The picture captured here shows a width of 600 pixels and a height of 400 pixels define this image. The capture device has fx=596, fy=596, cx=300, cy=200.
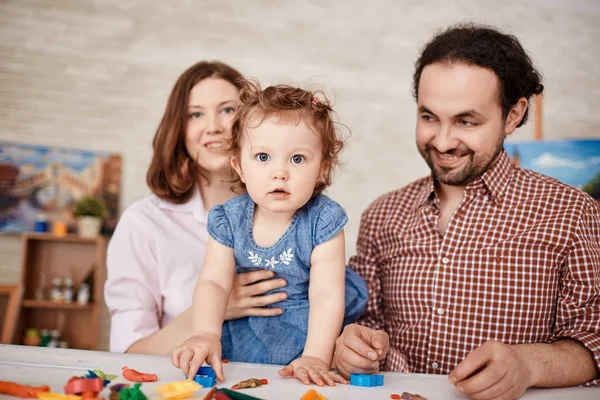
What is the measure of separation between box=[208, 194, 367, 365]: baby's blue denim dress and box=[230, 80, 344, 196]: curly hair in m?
0.11

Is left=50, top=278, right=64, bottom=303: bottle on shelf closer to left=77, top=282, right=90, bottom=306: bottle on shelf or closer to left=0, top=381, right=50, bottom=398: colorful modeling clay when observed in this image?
left=77, top=282, right=90, bottom=306: bottle on shelf

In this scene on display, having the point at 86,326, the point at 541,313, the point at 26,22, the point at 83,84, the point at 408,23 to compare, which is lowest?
the point at 86,326

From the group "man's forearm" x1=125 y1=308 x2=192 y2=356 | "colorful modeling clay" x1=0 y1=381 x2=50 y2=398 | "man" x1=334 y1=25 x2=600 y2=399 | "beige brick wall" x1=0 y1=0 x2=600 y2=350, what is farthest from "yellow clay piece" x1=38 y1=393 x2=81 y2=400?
"beige brick wall" x1=0 y1=0 x2=600 y2=350

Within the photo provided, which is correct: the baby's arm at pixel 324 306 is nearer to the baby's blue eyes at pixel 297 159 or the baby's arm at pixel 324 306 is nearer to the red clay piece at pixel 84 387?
the baby's blue eyes at pixel 297 159

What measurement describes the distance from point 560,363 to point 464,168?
2.16ft

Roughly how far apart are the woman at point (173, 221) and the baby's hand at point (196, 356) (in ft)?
1.81

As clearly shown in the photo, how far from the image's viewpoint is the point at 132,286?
1903 millimetres

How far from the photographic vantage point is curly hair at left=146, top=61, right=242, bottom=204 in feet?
6.65

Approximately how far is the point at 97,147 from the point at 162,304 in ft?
10.6

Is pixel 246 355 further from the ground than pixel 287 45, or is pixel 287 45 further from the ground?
pixel 287 45

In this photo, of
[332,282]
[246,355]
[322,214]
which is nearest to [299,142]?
[322,214]

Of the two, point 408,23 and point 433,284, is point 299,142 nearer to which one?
point 433,284

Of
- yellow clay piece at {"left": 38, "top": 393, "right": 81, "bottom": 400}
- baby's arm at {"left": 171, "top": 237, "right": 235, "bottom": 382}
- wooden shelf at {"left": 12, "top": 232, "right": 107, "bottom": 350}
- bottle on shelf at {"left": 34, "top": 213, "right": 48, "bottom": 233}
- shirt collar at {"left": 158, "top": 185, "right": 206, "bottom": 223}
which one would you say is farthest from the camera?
bottle on shelf at {"left": 34, "top": 213, "right": 48, "bottom": 233}

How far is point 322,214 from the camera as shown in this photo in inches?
56.7
